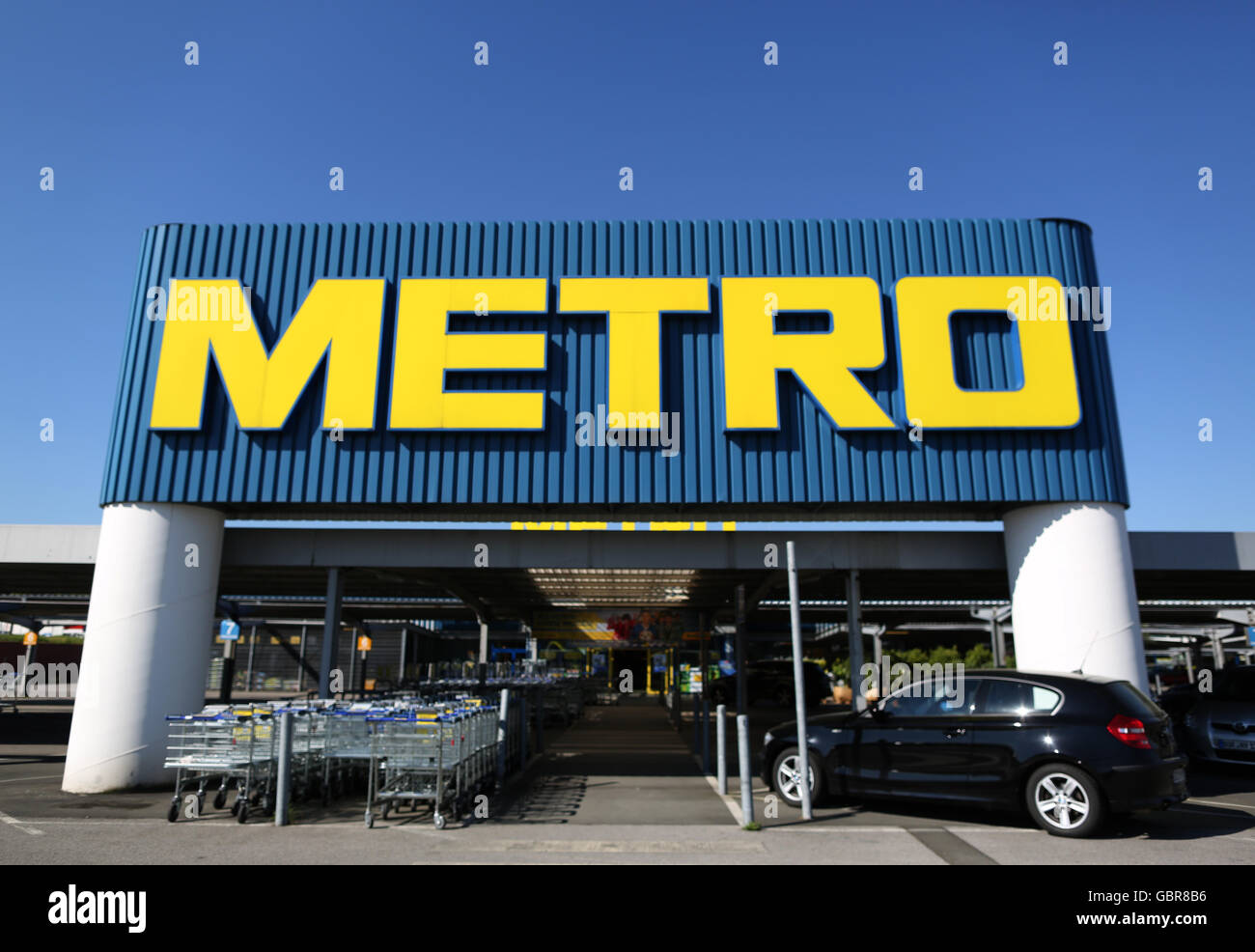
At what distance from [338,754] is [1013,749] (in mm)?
7480

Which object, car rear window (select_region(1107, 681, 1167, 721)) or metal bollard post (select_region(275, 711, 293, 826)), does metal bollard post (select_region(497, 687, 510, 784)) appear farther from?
car rear window (select_region(1107, 681, 1167, 721))

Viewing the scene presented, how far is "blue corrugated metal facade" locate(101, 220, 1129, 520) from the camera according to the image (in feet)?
40.5

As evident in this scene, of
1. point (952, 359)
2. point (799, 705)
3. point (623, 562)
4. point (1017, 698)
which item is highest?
point (952, 359)

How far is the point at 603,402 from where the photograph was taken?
12680 mm

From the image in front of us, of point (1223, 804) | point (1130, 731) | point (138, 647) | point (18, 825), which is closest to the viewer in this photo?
point (1130, 731)

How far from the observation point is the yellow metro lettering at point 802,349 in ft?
40.6

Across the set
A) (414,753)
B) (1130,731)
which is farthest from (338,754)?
(1130,731)

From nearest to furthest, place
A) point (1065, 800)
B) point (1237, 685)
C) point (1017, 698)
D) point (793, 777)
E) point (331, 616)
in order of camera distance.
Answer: point (1065, 800) < point (1017, 698) < point (793, 777) < point (331, 616) < point (1237, 685)

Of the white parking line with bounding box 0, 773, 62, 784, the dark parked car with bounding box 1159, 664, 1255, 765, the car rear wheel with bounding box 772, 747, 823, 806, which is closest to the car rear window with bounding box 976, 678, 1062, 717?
the car rear wheel with bounding box 772, 747, 823, 806

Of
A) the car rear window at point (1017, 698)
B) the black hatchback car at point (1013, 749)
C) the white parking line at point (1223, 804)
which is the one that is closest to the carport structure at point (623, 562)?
the white parking line at point (1223, 804)

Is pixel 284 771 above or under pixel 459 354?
under

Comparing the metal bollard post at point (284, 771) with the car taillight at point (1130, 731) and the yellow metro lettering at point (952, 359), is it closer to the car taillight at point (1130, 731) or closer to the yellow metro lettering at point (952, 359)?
the car taillight at point (1130, 731)

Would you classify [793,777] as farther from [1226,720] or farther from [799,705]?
[1226,720]
